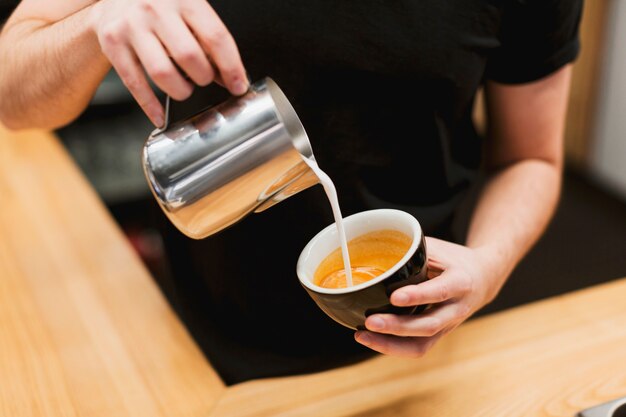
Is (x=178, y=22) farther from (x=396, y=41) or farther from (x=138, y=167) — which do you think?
(x=138, y=167)

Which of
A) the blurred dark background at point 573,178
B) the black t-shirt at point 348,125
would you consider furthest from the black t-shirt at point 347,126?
the blurred dark background at point 573,178

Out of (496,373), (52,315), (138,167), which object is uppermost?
(52,315)

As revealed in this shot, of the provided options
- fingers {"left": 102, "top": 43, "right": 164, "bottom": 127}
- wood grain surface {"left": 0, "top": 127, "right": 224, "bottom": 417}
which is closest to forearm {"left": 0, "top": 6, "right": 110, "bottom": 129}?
fingers {"left": 102, "top": 43, "right": 164, "bottom": 127}

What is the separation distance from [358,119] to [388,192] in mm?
128

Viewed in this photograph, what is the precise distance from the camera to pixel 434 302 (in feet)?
2.36

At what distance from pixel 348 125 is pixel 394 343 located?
33 cm

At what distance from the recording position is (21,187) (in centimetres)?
146

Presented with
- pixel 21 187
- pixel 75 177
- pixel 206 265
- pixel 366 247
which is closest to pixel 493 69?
pixel 366 247

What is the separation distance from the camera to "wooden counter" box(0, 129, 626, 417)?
84 centimetres

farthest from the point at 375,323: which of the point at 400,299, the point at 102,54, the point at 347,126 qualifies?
the point at 102,54

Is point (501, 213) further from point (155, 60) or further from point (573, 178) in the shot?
point (573, 178)

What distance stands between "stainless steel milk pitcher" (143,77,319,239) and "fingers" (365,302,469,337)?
7.1 inches

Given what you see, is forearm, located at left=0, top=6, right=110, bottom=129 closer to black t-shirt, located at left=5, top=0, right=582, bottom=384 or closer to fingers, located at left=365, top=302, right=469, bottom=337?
black t-shirt, located at left=5, top=0, right=582, bottom=384

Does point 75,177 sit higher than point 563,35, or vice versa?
point 563,35
